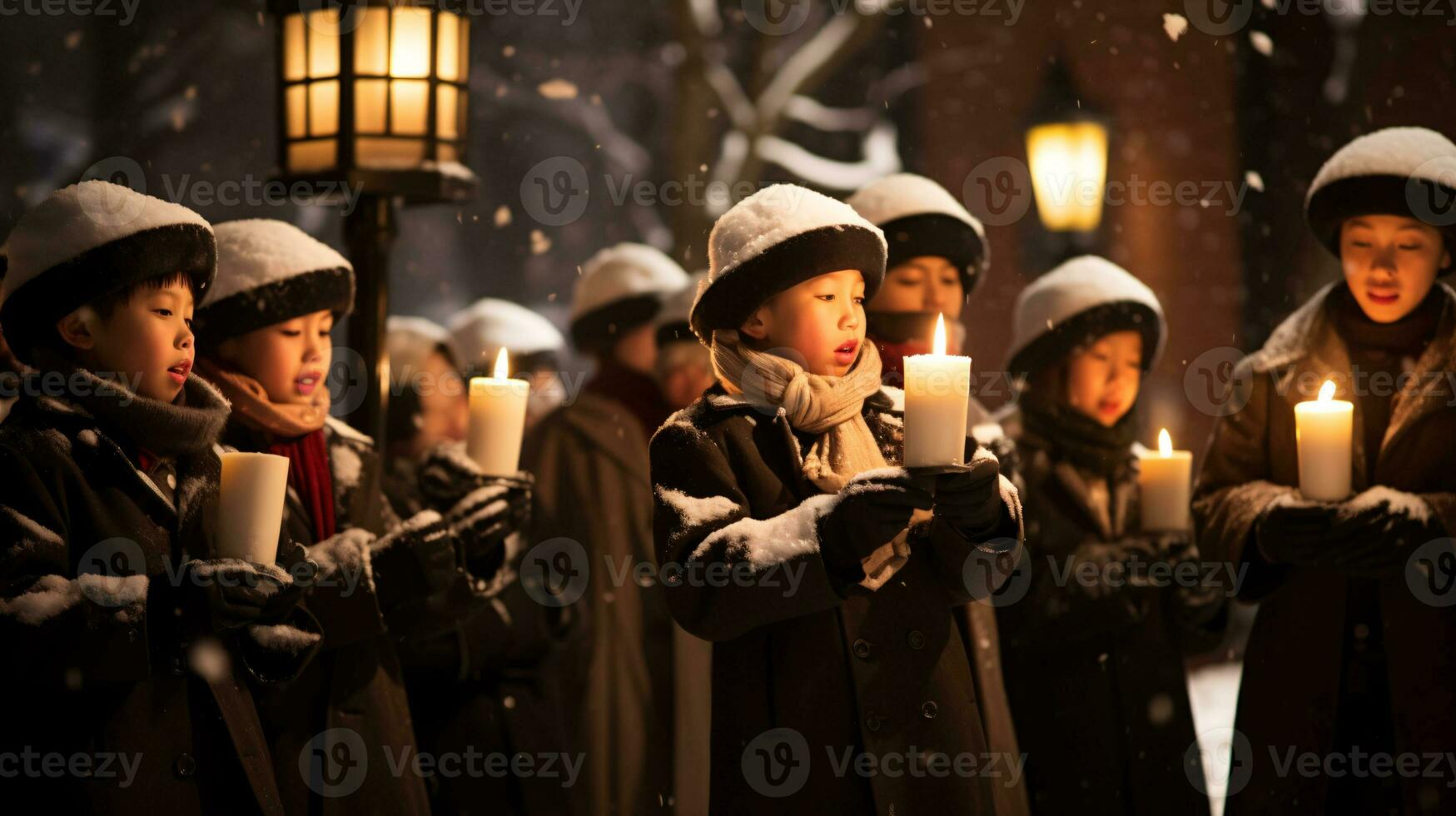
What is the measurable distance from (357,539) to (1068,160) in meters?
5.29

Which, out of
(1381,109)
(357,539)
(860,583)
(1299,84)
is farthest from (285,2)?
(1299,84)

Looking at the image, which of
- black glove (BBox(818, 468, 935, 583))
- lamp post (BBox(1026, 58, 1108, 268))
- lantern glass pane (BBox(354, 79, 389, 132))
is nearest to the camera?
black glove (BBox(818, 468, 935, 583))

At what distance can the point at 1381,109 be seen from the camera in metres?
9.47

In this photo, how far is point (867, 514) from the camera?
10.0ft

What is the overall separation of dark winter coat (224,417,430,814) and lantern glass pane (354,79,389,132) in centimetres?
141

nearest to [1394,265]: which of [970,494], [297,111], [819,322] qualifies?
[819,322]

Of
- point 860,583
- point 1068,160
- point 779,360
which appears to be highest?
point 1068,160

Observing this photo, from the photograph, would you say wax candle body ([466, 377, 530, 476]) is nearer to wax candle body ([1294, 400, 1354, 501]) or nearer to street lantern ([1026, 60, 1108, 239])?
wax candle body ([1294, 400, 1354, 501])

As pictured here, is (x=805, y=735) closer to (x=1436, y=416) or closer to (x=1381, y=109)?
(x=1436, y=416)

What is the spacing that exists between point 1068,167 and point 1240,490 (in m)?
4.04

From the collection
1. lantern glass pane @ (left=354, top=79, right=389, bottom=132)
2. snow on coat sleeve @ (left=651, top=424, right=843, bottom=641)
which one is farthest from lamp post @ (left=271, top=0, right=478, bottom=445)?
snow on coat sleeve @ (left=651, top=424, right=843, bottom=641)

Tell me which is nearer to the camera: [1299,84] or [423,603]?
[423,603]

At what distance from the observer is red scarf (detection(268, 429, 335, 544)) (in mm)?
4246

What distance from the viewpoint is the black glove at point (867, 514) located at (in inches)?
119
